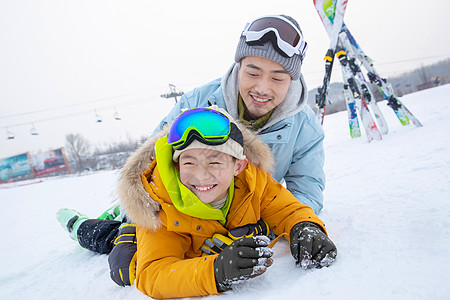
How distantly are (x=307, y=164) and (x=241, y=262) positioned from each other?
1.37 m

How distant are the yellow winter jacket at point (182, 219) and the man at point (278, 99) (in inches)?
18.6

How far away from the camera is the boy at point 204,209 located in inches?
45.2

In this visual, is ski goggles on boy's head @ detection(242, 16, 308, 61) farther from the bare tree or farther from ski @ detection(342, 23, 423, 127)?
the bare tree

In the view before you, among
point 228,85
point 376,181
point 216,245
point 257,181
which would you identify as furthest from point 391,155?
point 216,245

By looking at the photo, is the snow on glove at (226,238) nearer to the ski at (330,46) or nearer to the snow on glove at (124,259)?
the snow on glove at (124,259)

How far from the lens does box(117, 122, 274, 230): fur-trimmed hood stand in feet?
4.46

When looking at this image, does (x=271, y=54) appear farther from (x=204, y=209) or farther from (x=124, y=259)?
(x=124, y=259)

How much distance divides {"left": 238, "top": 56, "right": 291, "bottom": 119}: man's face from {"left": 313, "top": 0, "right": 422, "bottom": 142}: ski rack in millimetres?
3240

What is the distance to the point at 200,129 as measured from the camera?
136cm

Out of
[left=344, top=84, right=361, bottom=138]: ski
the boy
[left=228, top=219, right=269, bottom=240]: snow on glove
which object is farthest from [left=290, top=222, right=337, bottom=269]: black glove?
[left=344, top=84, right=361, bottom=138]: ski

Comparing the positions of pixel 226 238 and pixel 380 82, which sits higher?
pixel 380 82

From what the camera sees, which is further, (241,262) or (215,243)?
(215,243)

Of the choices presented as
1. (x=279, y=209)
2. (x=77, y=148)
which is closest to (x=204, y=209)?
(x=279, y=209)

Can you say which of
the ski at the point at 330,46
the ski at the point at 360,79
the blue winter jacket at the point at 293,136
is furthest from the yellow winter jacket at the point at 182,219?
the ski at the point at 360,79
